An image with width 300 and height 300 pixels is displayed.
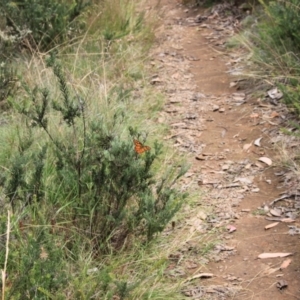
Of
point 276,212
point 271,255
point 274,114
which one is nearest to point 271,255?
point 271,255

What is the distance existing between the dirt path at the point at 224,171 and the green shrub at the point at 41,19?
3.49 feet

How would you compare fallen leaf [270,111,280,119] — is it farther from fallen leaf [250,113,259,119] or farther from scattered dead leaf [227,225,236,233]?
scattered dead leaf [227,225,236,233]

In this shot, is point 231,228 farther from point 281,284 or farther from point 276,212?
point 281,284

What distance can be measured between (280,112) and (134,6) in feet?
8.88

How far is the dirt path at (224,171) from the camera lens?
355 centimetres

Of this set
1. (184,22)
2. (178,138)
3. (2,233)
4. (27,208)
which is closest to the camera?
(2,233)

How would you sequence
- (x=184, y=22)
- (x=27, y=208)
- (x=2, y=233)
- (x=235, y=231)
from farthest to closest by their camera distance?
1. (x=184, y=22)
2. (x=235, y=231)
3. (x=27, y=208)
4. (x=2, y=233)

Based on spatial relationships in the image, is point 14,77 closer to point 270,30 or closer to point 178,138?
point 178,138

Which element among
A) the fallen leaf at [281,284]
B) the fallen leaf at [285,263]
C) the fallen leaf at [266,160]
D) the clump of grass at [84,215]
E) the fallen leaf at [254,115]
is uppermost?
the clump of grass at [84,215]

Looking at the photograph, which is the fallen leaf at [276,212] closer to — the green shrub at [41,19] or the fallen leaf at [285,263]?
the fallen leaf at [285,263]

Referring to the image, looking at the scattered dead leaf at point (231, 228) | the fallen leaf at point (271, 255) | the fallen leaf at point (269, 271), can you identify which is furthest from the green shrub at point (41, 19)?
the fallen leaf at point (269, 271)

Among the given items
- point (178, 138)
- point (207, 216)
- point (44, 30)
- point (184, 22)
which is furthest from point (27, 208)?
point (184, 22)

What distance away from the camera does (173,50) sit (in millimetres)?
7281

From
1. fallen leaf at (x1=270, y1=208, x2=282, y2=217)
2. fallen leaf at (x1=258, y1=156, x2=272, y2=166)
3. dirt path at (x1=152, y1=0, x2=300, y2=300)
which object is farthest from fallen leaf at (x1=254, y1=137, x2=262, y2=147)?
fallen leaf at (x1=270, y1=208, x2=282, y2=217)
